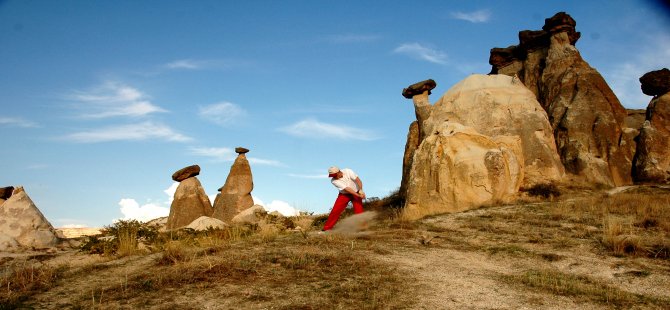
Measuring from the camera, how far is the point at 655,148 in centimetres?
1625

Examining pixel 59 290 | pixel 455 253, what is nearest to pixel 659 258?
pixel 455 253

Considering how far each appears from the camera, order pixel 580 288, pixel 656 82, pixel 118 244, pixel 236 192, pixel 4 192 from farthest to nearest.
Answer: pixel 236 192, pixel 656 82, pixel 4 192, pixel 118 244, pixel 580 288

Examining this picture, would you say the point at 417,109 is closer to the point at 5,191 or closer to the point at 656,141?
the point at 656,141

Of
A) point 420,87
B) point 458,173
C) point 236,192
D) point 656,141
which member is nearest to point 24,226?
point 458,173

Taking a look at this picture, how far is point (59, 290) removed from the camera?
5254 mm

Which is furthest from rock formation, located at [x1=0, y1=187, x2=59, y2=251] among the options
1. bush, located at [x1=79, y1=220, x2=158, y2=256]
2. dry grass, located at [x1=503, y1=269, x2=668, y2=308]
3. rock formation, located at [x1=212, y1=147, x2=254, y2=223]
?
dry grass, located at [x1=503, y1=269, x2=668, y2=308]

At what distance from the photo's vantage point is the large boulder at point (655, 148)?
15.9m

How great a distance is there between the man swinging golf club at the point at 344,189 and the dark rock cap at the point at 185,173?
12.2m

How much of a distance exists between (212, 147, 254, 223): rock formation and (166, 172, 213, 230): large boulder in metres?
0.53

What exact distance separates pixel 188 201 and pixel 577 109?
1420 centimetres

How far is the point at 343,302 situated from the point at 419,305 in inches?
25.3

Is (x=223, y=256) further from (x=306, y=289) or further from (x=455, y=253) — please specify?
(x=455, y=253)

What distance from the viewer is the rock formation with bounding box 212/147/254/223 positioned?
67.6 feet

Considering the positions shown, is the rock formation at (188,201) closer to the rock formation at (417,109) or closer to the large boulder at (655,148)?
the rock formation at (417,109)
